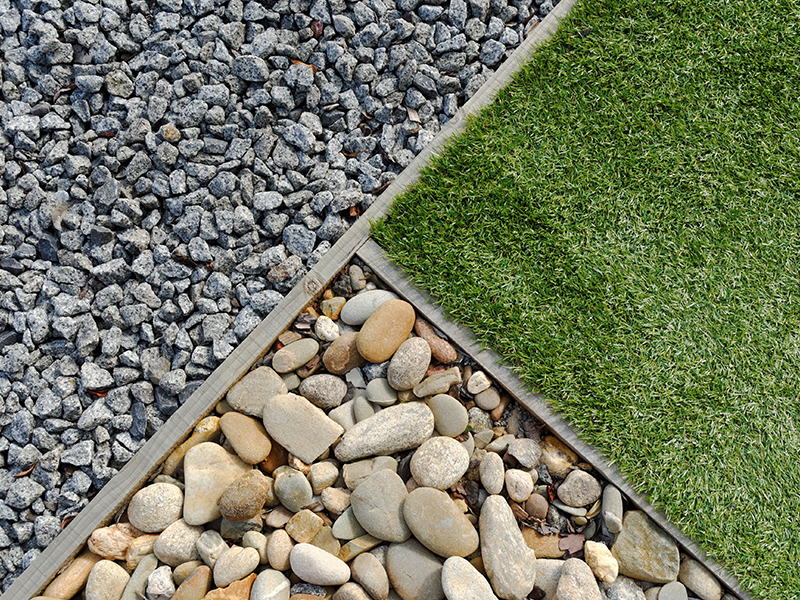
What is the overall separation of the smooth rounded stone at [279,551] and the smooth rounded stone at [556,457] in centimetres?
110

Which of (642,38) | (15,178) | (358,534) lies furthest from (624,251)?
(15,178)

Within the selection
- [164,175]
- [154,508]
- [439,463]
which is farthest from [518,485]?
[164,175]

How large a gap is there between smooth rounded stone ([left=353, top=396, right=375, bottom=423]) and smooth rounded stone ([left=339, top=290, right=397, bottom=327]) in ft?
1.13

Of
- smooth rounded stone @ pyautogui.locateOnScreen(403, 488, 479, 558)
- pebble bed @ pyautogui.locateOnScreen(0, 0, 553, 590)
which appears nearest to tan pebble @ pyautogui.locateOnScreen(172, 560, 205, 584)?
pebble bed @ pyautogui.locateOnScreen(0, 0, 553, 590)

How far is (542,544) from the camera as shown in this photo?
229cm

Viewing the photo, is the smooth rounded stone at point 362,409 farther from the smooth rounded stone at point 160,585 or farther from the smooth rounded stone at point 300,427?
the smooth rounded stone at point 160,585

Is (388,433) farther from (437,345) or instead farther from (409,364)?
(437,345)

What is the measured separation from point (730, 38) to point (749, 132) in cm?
48

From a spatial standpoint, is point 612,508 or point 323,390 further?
point 323,390

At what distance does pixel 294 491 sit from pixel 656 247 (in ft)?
6.21

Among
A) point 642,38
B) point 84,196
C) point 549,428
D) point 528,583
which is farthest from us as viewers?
point 642,38

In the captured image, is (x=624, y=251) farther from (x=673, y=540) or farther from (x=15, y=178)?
(x=15, y=178)

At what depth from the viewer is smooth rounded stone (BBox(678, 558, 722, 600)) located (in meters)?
2.25

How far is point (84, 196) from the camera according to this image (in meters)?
2.57
